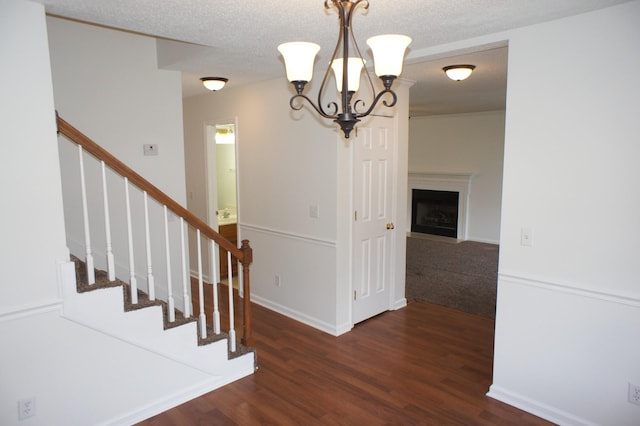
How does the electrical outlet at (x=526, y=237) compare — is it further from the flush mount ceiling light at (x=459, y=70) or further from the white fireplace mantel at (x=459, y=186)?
the white fireplace mantel at (x=459, y=186)

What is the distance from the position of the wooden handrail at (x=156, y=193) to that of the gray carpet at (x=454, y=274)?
96.5 inches

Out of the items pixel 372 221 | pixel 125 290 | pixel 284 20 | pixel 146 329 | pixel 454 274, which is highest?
pixel 284 20

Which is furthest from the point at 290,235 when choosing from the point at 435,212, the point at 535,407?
the point at 435,212

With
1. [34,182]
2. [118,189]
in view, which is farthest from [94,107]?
[34,182]

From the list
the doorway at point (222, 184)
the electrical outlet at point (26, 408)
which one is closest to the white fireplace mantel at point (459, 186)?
the doorway at point (222, 184)

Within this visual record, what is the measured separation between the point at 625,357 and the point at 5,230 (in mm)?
3451

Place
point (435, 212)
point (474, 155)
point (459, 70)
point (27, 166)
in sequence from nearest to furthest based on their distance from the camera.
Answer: point (27, 166), point (459, 70), point (474, 155), point (435, 212)

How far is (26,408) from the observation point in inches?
91.4

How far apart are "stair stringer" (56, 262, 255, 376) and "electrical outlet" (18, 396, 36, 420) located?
463 mm

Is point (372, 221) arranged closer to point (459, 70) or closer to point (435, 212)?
point (459, 70)

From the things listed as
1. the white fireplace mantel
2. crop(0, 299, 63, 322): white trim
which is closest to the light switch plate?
crop(0, 299, 63, 322): white trim

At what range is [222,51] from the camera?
3279 mm

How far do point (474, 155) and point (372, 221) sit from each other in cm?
462

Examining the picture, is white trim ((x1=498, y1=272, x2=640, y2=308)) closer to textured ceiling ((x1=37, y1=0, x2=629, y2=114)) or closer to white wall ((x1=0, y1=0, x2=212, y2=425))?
textured ceiling ((x1=37, y1=0, x2=629, y2=114))
